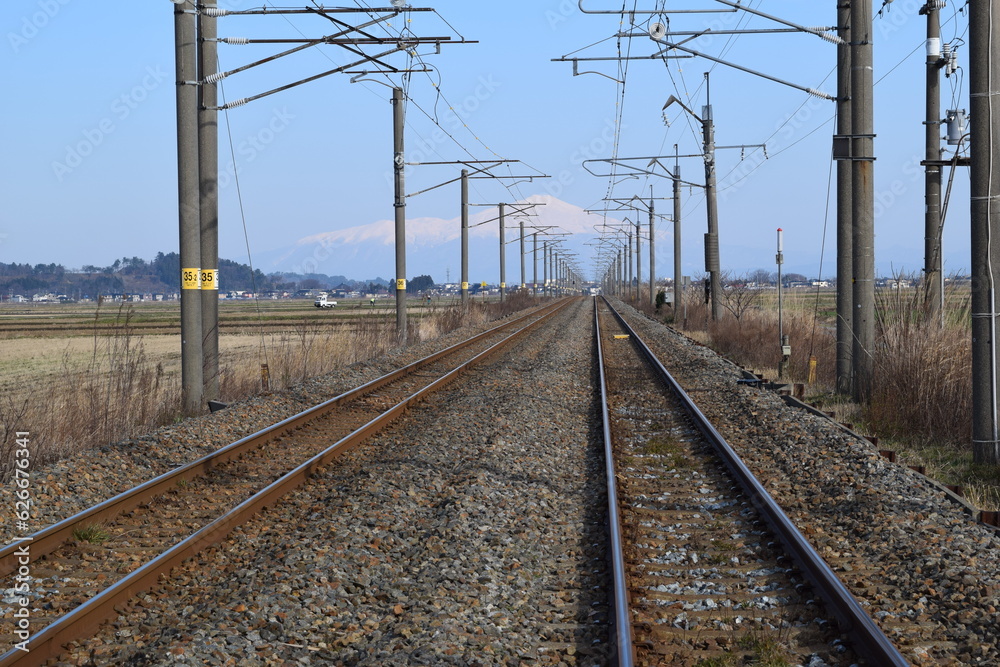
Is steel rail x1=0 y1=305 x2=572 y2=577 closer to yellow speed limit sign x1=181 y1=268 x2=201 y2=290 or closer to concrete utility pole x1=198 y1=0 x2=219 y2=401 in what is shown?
concrete utility pole x1=198 y1=0 x2=219 y2=401

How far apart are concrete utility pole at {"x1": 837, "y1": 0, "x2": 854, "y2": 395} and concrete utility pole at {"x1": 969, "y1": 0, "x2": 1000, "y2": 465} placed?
5.49 meters

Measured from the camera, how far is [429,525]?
7621 millimetres

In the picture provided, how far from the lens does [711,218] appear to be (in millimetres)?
30859

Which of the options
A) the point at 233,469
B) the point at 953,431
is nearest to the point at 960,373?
the point at 953,431

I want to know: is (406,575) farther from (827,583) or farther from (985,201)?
(985,201)

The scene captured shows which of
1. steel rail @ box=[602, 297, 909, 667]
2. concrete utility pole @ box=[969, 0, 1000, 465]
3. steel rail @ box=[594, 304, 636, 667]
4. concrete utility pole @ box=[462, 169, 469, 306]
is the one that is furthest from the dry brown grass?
concrete utility pole @ box=[462, 169, 469, 306]

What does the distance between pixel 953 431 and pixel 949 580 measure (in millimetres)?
5956

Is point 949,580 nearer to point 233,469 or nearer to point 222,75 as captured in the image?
point 233,469

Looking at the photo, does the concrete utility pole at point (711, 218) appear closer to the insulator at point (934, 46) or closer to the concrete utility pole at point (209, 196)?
the insulator at point (934, 46)

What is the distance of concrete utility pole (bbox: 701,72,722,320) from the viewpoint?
99.2 feet

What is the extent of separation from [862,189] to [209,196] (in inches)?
403

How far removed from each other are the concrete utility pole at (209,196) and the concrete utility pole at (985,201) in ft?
35.3

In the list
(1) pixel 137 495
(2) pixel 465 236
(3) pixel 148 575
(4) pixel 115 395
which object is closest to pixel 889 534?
(3) pixel 148 575

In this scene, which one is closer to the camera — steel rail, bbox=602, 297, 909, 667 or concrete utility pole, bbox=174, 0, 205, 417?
steel rail, bbox=602, 297, 909, 667
